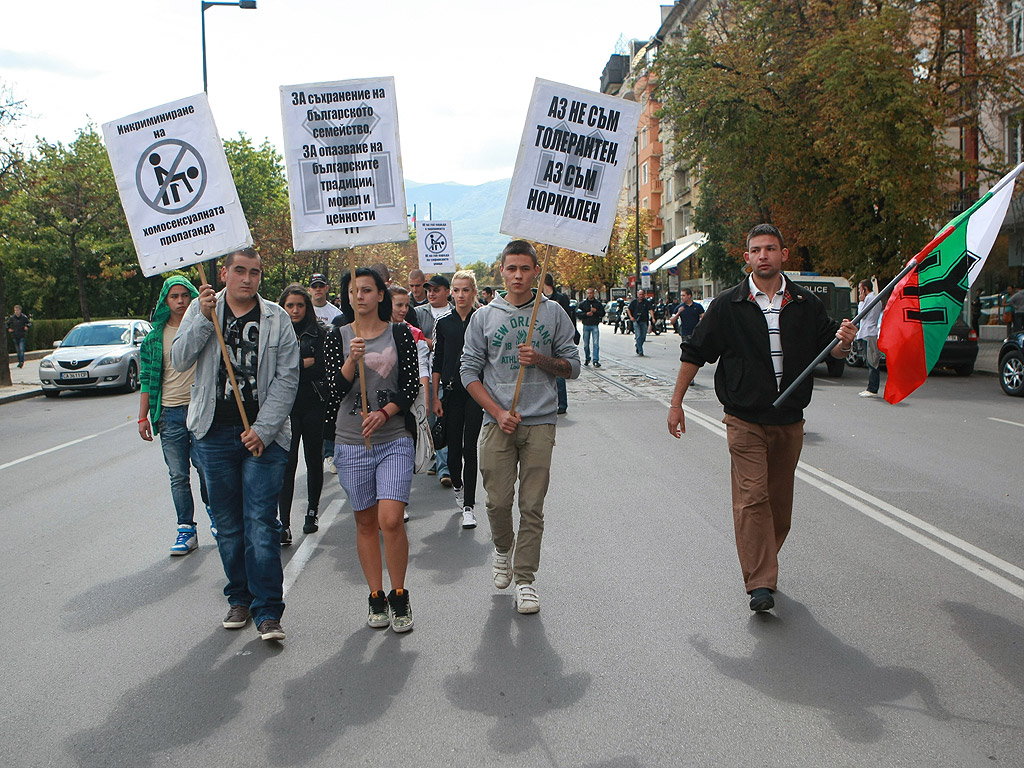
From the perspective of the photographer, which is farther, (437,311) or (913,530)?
(437,311)

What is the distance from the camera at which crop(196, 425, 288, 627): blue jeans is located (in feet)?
15.5

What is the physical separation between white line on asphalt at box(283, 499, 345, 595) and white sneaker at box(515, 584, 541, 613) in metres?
1.41

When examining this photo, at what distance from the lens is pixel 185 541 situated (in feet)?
21.6

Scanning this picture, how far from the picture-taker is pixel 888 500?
25.2 ft

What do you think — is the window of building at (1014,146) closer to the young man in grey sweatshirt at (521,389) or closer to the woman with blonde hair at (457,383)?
the woman with blonde hair at (457,383)

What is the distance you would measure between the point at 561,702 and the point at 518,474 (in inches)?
77.1

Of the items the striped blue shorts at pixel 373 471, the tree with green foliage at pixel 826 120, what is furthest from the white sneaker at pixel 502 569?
the tree with green foliage at pixel 826 120

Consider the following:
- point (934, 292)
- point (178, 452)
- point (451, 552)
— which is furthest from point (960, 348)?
point (178, 452)

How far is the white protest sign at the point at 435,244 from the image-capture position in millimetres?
20141

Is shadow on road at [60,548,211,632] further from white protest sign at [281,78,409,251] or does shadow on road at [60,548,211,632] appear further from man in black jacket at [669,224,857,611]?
man in black jacket at [669,224,857,611]

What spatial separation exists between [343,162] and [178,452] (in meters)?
2.72

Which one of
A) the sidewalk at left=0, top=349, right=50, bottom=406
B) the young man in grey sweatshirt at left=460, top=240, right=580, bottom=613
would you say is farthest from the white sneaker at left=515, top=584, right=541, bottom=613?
the sidewalk at left=0, top=349, right=50, bottom=406

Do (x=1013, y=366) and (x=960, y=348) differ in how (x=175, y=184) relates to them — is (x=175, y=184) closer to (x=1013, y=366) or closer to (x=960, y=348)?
(x=1013, y=366)

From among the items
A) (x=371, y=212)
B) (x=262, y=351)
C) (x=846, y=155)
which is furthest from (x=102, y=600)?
(x=846, y=155)
